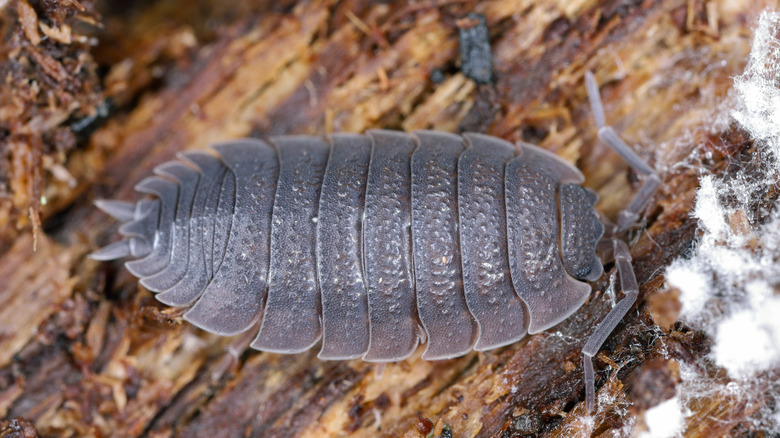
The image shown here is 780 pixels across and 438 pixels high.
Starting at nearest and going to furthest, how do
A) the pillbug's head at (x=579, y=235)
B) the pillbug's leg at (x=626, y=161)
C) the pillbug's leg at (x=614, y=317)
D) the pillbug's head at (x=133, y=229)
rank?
the pillbug's leg at (x=614, y=317)
the pillbug's head at (x=579, y=235)
the pillbug's leg at (x=626, y=161)
the pillbug's head at (x=133, y=229)

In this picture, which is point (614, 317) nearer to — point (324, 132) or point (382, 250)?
point (382, 250)

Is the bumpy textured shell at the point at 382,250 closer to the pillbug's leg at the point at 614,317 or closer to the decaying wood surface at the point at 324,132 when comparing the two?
the pillbug's leg at the point at 614,317

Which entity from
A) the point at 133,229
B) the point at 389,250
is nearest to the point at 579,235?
the point at 389,250

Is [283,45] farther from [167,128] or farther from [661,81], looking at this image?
[661,81]

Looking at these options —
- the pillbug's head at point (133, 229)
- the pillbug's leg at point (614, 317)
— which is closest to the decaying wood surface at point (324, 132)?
the pillbug's leg at point (614, 317)

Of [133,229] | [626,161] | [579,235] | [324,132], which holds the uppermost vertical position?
[133,229]

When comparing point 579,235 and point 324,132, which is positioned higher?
point 324,132

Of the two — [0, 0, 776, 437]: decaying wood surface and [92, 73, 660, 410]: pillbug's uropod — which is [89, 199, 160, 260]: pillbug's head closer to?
[92, 73, 660, 410]: pillbug's uropod

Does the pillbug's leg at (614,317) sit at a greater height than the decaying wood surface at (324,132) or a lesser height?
lesser

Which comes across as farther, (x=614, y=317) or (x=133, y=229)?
(x=133, y=229)
